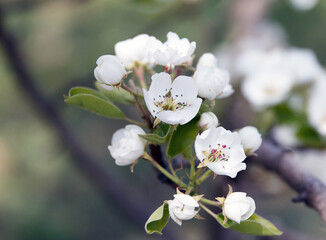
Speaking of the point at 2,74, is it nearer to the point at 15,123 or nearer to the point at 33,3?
the point at 15,123

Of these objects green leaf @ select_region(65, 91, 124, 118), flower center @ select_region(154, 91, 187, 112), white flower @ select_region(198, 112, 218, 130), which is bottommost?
white flower @ select_region(198, 112, 218, 130)

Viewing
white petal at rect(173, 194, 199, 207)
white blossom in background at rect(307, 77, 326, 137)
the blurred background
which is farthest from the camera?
the blurred background

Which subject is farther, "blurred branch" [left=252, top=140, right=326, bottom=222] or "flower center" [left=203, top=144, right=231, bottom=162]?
"blurred branch" [left=252, top=140, right=326, bottom=222]

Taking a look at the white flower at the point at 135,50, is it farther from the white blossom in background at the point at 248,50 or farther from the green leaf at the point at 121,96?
the white blossom in background at the point at 248,50

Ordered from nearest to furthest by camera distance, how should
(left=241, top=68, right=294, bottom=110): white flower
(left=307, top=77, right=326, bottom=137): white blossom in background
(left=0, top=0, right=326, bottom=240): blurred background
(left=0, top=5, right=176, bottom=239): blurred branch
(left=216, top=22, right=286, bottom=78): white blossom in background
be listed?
(left=307, top=77, right=326, bottom=137): white blossom in background → (left=241, top=68, right=294, bottom=110): white flower → (left=216, top=22, right=286, bottom=78): white blossom in background → (left=0, top=5, right=176, bottom=239): blurred branch → (left=0, top=0, right=326, bottom=240): blurred background

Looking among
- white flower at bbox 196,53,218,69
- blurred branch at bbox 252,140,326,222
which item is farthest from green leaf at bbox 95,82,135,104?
blurred branch at bbox 252,140,326,222

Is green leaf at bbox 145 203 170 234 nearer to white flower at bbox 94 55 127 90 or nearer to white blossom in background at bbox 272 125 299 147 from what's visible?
white flower at bbox 94 55 127 90

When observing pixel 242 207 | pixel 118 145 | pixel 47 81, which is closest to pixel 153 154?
pixel 118 145
